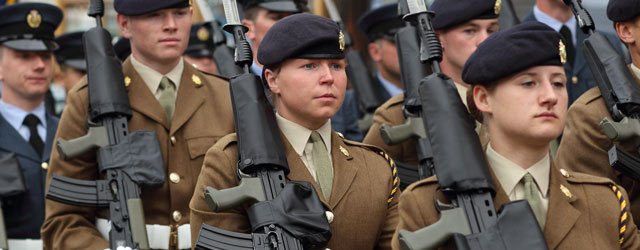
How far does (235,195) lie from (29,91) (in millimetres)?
3980

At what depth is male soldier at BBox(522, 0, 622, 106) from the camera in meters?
9.05

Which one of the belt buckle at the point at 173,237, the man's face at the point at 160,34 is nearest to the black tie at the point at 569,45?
the man's face at the point at 160,34

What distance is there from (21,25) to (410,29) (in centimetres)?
297

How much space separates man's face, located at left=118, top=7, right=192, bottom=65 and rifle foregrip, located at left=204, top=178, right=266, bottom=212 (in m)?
1.69

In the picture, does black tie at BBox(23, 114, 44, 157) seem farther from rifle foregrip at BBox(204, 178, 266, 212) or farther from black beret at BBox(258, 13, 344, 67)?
rifle foregrip at BBox(204, 178, 266, 212)

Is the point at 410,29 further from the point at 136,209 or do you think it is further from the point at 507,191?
the point at 507,191

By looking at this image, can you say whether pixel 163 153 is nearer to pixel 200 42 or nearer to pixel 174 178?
pixel 174 178

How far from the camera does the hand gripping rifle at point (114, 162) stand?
25.1 ft

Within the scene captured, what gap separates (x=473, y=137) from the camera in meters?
6.07

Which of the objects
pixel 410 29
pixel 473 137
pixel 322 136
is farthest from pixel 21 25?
pixel 473 137

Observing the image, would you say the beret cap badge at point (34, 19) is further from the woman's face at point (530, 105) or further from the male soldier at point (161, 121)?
the woman's face at point (530, 105)

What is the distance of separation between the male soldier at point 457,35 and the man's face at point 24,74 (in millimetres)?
2679

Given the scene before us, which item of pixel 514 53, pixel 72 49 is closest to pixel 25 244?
pixel 72 49

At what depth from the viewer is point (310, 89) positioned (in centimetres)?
676
